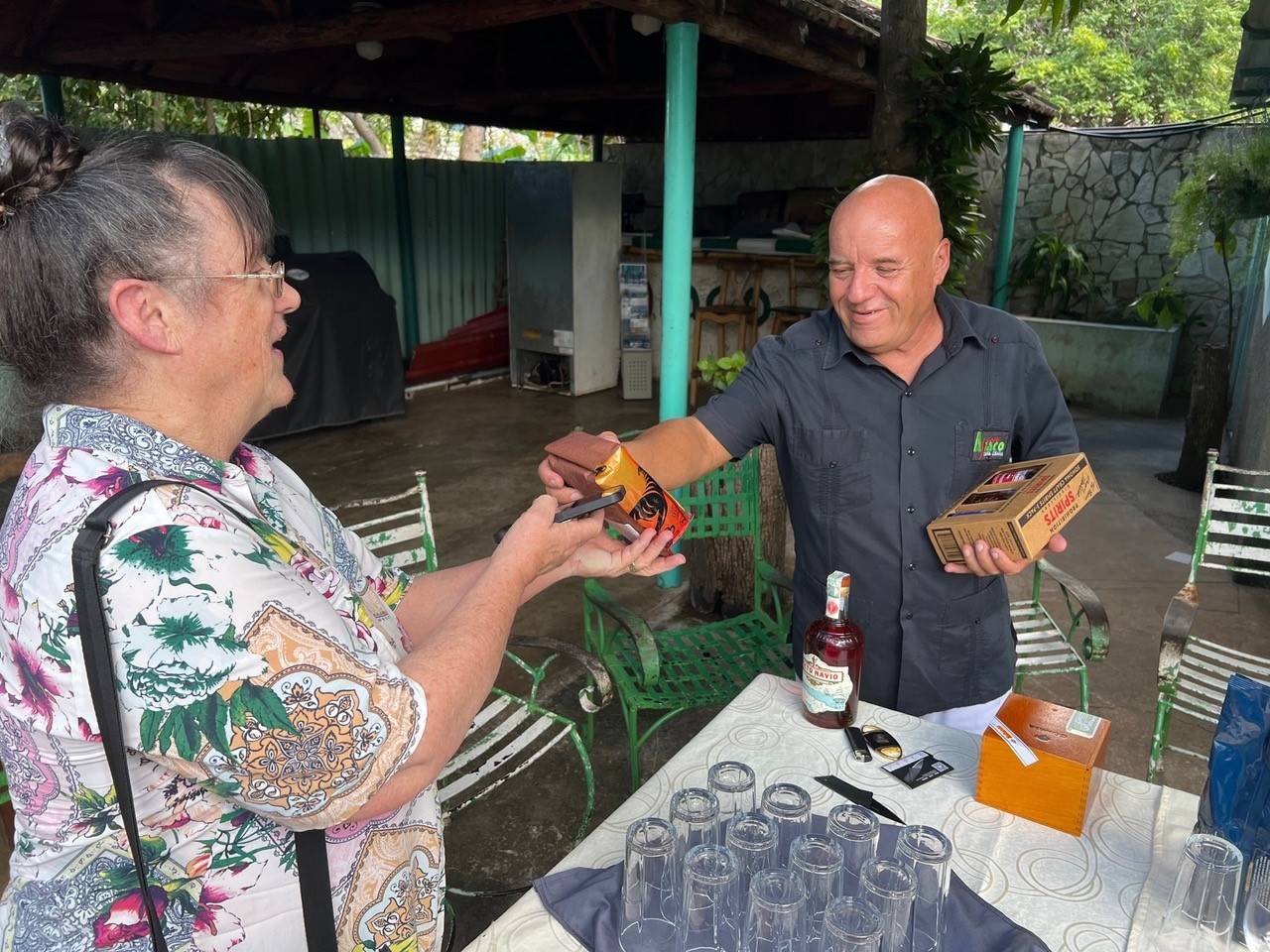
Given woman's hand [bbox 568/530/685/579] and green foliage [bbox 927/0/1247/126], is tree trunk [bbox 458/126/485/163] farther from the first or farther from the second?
woman's hand [bbox 568/530/685/579]

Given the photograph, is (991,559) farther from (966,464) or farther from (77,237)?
(77,237)

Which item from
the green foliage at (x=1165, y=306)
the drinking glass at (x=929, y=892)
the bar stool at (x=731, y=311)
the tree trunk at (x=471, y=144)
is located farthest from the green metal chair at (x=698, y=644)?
the tree trunk at (x=471, y=144)

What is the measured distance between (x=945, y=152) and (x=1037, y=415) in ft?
11.4

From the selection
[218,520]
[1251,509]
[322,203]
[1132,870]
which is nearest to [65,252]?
[218,520]

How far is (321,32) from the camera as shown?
5273 mm

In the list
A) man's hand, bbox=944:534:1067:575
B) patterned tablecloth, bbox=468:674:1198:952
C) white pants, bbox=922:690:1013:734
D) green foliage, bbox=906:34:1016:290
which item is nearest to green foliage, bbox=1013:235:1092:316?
green foliage, bbox=906:34:1016:290

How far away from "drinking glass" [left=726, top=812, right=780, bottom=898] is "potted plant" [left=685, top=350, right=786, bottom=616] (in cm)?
276

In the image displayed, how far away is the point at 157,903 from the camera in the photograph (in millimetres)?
1027

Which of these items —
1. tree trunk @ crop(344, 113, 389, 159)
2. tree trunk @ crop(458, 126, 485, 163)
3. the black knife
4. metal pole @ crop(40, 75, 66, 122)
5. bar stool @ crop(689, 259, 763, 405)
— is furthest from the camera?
tree trunk @ crop(458, 126, 485, 163)

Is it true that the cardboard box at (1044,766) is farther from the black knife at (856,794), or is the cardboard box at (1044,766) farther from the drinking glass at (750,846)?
the drinking glass at (750,846)

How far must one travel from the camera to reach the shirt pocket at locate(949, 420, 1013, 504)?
6.34 feet

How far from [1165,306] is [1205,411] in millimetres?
3300

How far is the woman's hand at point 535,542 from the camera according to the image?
4.26 feet

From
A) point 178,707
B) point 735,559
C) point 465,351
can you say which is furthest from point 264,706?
point 465,351
